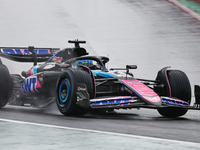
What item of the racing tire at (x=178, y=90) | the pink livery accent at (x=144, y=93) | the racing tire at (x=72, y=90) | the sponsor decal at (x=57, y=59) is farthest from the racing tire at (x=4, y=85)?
the racing tire at (x=178, y=90)

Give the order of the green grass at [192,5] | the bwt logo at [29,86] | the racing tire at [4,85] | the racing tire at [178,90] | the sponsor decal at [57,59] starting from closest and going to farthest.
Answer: the racing tire at [178,90], the racing tire at [4,85], the bwt logo at [29,86], the sponsor decal at [57,59], the green grass at [192,5]

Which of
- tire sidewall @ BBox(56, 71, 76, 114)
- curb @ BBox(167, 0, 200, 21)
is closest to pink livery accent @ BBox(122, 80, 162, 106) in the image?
tire sidewall @ BBox(56, 71, 76, 114)

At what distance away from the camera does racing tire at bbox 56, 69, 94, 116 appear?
20.8 feet

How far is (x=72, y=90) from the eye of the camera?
20.8 ft

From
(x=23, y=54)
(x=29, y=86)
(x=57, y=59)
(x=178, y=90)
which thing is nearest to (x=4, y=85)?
(x=29, y=86)

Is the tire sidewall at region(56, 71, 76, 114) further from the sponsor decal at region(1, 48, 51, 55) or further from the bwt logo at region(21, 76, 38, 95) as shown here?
the sponsor decal at region(1, 48, 51, 55)

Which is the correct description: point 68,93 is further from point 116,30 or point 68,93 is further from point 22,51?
point 116,30

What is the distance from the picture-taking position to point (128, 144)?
3525 millimetres

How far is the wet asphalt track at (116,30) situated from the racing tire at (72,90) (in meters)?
7.98

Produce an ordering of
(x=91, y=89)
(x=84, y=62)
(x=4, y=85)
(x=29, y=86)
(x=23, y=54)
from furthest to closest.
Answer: (x=23, y=54) < (x=29, y=86) < (x=4, y=85) < (x=84, y=62) < (x=91, y=89)

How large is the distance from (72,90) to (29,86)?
236cm

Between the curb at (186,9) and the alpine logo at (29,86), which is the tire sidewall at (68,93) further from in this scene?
the curb at (186,9)

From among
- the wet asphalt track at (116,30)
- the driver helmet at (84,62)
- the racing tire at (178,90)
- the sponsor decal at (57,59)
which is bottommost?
the racing tire at (178,90)

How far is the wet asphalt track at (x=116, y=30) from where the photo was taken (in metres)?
16.6
